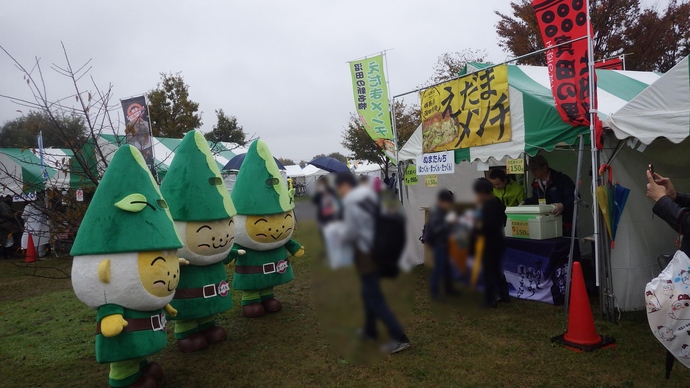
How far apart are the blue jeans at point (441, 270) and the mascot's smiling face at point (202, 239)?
12.6 ft

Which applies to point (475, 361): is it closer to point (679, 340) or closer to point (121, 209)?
point (679, 340)

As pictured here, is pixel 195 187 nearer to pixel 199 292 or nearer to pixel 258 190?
pixel 258 190

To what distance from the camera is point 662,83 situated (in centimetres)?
406

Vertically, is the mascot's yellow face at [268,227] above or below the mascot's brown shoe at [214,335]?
above

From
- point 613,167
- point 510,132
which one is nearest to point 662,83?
point 613,167

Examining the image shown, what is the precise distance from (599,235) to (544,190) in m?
1.49

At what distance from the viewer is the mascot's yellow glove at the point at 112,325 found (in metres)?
3.36

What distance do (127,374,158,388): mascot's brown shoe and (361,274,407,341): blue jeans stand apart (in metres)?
3.66

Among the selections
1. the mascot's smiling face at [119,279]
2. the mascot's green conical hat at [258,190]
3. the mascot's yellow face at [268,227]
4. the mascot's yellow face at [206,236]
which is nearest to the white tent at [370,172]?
→ the mascot's green conical hat at [258,190]

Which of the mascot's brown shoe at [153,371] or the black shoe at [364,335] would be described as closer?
the black shoe at [364,335]

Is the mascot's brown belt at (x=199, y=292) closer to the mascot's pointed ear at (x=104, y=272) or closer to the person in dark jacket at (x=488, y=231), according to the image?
the mascot's pointed ear at (x=104, y=272)

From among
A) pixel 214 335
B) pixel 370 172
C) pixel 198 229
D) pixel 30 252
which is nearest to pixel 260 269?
pixel 214 335

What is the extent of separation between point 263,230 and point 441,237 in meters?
4.42

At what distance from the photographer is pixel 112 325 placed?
3389 millimetres
